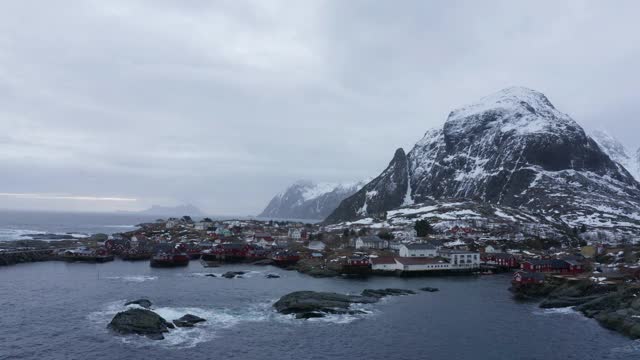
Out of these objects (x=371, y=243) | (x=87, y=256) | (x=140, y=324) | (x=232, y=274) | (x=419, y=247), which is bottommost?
(x=140, y=324)

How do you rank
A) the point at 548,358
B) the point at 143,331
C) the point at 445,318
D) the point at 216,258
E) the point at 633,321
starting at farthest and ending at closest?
the point at 216,258 → the point at 445,318 → the point at 633,321 → the point at 143,331 → the point at 548,358

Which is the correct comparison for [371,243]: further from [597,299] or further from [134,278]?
[597,299]

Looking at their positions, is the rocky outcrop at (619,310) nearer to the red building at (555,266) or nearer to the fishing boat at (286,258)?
the red building at (555,266)

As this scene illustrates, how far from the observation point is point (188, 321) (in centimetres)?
6738

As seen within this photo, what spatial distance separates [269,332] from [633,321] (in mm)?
45748

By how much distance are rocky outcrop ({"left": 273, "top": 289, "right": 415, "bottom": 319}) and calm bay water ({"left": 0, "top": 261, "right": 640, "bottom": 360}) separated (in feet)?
7.62

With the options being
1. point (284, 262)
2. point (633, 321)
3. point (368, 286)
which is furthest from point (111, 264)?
point (633, 321)

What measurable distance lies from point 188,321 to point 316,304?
1901 cm

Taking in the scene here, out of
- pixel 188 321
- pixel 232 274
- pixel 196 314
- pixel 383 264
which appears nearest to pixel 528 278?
pixel 383 264

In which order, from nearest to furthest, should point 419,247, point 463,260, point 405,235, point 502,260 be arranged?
point 463,260 → point 502,260 → point 419,247 → point 405,235

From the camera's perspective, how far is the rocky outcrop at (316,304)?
75312 millimetres

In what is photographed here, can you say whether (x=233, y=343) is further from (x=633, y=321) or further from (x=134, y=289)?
(x=633, y=321)

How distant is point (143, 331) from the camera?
2429 inches

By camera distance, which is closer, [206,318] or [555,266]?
[206,318]
